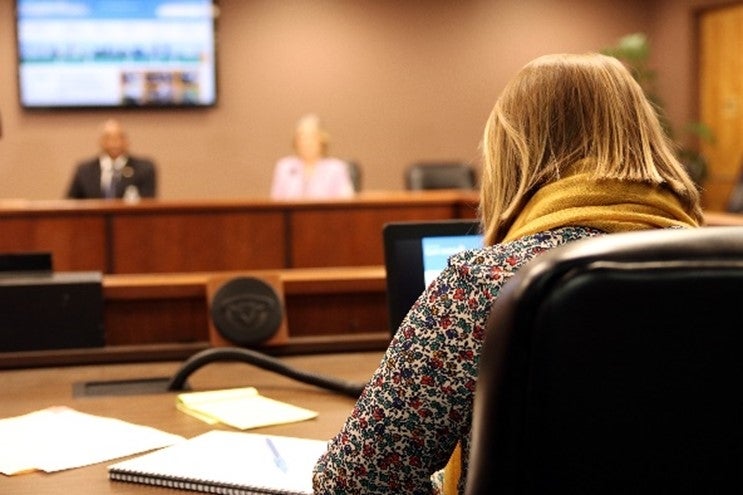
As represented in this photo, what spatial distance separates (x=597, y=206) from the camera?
1198 mm

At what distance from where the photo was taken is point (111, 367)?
2.33 metres

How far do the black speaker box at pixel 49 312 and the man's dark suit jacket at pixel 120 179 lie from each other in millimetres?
5155

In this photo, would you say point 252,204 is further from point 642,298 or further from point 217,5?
point 642,298

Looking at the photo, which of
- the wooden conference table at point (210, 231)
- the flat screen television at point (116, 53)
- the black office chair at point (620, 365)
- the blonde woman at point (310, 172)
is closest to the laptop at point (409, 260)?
the black office chair at point (620, 365)

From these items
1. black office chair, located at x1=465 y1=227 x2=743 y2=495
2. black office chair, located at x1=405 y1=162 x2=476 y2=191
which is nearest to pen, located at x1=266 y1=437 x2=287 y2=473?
black office chair, located at x1=465 y1=227 x2=743 y2=495

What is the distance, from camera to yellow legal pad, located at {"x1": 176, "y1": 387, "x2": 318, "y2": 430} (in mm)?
1760

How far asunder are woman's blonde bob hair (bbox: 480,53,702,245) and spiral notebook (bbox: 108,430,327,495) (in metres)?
0.41

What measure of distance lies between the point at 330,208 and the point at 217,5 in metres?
3.32

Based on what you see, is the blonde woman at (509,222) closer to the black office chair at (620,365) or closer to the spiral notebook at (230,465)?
the spiral notebook at (230,465)

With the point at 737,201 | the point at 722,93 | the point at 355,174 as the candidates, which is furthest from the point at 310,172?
the point at 722,93

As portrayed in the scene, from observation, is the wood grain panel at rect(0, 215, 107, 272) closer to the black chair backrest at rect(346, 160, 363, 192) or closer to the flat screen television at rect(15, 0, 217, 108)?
the black chair backrest at rect(346, 160, 363, 192)

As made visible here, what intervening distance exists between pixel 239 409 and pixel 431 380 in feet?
2.56

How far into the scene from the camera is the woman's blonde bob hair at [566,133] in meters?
1.24

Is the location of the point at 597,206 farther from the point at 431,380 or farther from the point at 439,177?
the point at 439,177
